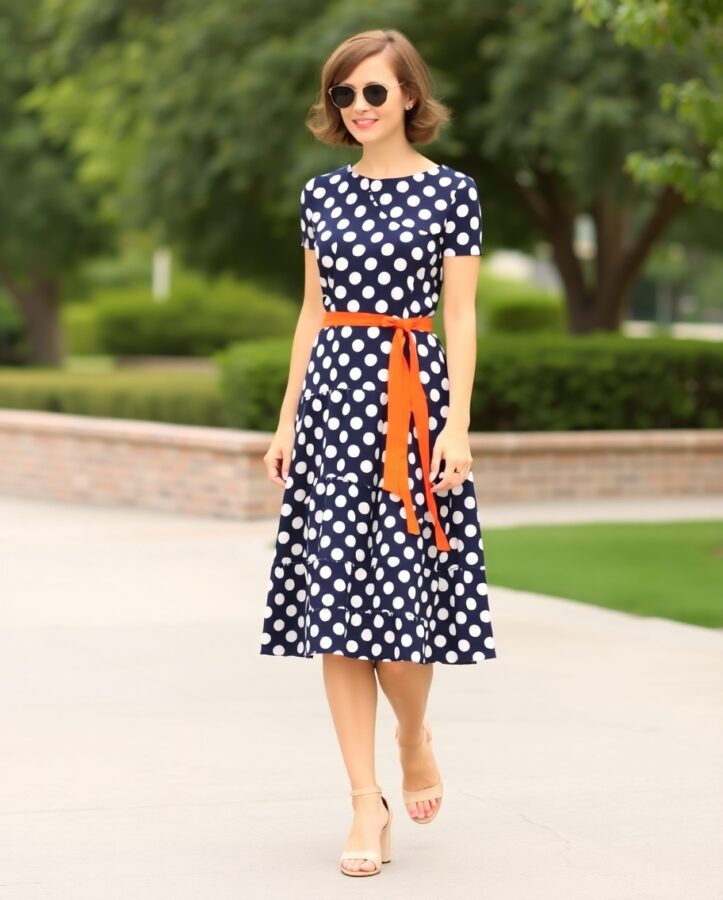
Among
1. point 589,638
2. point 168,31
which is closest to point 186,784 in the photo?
point 589,638

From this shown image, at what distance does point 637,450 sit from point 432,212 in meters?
10.7

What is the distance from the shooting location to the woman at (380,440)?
4.74 metres

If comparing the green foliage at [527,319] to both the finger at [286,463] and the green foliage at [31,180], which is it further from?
the finger at [286,463]

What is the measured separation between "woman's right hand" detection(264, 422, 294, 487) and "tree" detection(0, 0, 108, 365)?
2616cm

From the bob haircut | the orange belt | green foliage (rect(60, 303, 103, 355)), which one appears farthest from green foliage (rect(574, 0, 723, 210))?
green foliage (rect(60, 303, 103, 355))

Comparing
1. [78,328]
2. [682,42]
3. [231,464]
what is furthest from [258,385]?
A: [78,328]

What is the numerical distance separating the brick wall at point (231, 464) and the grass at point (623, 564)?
6.12ft

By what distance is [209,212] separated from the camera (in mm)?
20750

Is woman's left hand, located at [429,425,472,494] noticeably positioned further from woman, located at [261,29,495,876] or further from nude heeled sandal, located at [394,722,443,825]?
nude heeled sandal, located at [394,722,443,825]

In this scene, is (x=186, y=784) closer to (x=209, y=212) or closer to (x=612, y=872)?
(x=612, y=872)

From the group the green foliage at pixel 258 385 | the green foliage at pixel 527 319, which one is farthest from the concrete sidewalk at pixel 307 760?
the green foliage at pixel 527 319

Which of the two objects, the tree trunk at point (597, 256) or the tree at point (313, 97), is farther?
the tree trunk at point (597, 256)

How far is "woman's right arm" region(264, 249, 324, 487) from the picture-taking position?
195 inches

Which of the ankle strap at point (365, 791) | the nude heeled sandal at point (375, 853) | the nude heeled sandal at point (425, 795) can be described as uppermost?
the ankle strap at point (365, 791)
